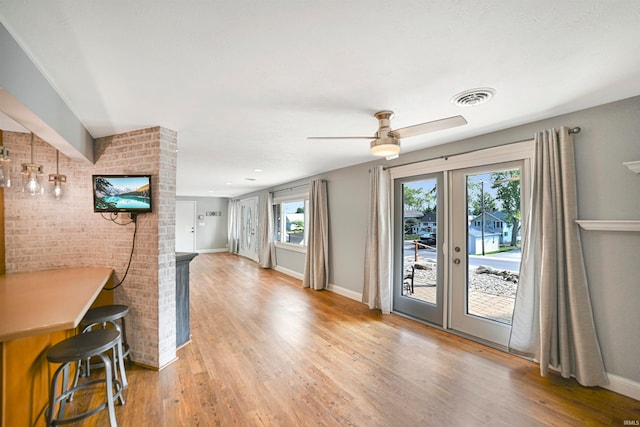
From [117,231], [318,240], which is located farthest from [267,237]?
[117,231]

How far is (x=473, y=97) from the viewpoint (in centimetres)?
212

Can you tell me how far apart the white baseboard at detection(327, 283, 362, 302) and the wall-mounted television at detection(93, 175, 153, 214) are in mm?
3502

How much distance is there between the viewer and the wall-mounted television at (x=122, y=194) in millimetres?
2670

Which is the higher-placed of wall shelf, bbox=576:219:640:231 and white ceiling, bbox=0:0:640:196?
white ceiling, bbox=0:0:640:196

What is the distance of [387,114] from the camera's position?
7.82 feet

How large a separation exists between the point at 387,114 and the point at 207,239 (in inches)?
396

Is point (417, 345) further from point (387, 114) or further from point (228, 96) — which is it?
point (228, 96)

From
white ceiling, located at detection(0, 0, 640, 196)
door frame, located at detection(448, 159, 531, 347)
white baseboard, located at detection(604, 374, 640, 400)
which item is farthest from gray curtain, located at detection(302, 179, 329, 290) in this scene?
white baseboard, located at detection(604, 374, 640, 400)

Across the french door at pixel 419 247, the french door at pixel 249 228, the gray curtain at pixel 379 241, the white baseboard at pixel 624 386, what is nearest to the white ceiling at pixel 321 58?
the french door at pixel 419 247

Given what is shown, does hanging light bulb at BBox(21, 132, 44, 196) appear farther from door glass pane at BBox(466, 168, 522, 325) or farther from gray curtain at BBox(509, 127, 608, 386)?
gray curtain at BBox(509, 127, 608, 386)

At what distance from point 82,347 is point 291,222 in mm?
5498

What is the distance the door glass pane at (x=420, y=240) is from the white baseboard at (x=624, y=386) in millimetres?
1681

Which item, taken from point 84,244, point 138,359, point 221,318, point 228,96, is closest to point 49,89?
point 228,96

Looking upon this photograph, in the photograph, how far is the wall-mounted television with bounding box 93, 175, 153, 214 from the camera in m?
2.67
